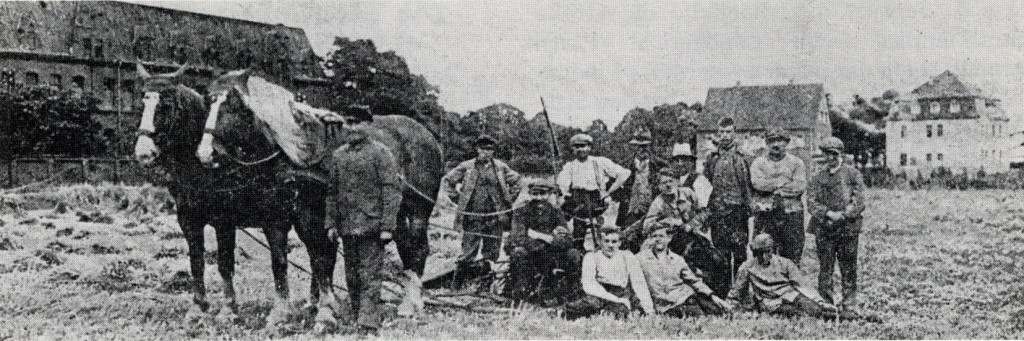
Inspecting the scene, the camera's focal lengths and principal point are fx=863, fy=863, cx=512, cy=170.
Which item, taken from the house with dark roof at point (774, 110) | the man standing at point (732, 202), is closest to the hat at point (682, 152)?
the man standing at point (732, 202)

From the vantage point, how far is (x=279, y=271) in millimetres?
7484

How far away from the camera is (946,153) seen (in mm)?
49375

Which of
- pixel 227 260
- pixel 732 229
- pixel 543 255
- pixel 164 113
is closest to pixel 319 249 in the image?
pixel 227 260

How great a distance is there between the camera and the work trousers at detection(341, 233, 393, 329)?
6926mm

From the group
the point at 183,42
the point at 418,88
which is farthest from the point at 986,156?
the point at 183,42

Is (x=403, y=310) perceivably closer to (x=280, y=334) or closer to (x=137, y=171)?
(x=280, y=334)

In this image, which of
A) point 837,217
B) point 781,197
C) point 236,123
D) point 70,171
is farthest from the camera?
point 70,171

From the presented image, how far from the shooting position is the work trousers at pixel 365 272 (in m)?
6.93

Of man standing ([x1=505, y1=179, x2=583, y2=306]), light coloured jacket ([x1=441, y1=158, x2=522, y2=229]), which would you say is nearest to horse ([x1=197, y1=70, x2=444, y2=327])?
light coloured jacket ([x1=441, y1=158, x2=522, y2=229])

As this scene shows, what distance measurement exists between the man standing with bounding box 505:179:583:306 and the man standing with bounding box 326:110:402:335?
1.93 meters

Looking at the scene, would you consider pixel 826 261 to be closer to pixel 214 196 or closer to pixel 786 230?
pixel 786 230

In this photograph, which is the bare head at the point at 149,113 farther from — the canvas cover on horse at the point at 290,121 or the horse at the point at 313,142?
the canvas cover on horse at the point at 290,121

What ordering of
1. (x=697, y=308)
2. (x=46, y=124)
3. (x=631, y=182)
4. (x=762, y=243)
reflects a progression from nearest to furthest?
(x=697, y=308)
(x=762, y=243)
(x=631, y=182)
(x=46, y=124)

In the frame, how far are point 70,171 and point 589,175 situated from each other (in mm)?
22323
